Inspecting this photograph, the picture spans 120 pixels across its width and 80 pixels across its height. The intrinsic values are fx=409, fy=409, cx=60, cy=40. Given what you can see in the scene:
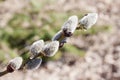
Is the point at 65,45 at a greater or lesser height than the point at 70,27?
lesser

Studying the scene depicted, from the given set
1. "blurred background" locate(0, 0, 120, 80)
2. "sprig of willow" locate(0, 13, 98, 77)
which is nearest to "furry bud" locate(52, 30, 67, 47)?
"sprig of willow" locate(0, 13, 98, 77)

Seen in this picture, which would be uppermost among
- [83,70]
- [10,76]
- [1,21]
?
[1,21]

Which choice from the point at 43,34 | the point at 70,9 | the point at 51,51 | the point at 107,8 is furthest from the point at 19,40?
the point at 51,51

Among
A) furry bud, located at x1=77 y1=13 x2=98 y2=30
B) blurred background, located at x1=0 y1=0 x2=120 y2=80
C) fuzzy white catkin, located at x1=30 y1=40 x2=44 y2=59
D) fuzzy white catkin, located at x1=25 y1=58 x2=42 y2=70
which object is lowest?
blurred background, located at x1=0 y1=0 x2=120 y2=80

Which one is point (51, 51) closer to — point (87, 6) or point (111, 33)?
point (111, 33)

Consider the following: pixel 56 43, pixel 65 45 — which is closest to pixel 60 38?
pixel 56 43

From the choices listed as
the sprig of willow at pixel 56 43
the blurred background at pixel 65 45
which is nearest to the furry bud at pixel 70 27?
the sprig of willow at pixel 56 43

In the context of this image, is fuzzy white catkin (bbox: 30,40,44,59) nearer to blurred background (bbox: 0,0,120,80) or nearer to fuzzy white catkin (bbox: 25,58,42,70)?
fuzzy white catkin (bbox: 25,58,42,70)

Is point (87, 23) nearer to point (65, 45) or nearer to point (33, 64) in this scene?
point (33, 64)

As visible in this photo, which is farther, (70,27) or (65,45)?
(65,45)
